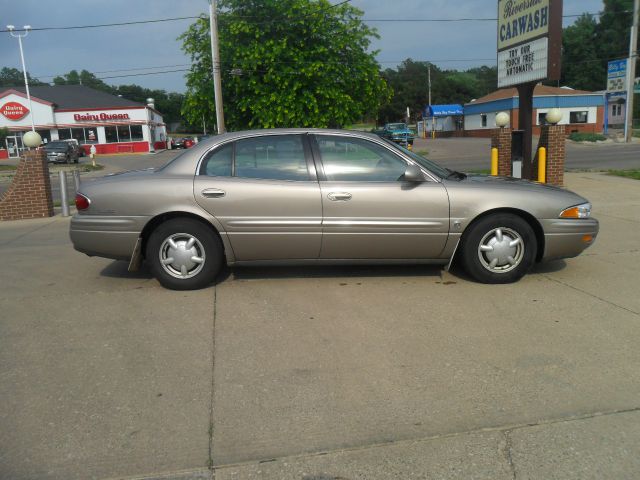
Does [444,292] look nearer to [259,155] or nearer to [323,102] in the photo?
[259,155]

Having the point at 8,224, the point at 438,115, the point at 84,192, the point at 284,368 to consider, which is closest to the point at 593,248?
the point at 284,368

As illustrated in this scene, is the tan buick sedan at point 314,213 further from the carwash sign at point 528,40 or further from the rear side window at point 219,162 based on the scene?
the carwash sign at point 528,40

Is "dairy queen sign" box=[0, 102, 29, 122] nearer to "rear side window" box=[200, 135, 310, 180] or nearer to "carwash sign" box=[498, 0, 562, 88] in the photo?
"carwash sign" box=[498, 0, 562, 88]

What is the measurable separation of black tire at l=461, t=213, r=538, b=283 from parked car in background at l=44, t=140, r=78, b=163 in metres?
35.2

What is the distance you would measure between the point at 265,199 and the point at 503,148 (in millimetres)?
9765

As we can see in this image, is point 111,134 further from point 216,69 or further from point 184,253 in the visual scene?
point 184,253

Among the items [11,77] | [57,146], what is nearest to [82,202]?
[57,146]

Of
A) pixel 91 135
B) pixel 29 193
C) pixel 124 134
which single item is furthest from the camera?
pixel 124 134

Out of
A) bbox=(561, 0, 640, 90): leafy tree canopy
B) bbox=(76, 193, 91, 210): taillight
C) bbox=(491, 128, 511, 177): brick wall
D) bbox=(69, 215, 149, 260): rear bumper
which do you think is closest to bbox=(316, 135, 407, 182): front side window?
bbox=(69, 215, 149, 260): rear bumper

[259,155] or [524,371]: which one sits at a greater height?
[259,155]

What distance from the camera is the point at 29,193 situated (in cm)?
1105

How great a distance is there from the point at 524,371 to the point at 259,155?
3.14 meters

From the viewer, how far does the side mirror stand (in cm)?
536

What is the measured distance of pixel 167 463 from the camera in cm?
286
